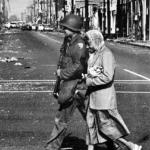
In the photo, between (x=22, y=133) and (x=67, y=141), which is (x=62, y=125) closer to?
(x=67, y=141)

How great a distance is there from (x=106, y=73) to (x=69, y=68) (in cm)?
59

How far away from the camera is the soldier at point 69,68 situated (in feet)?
24.9

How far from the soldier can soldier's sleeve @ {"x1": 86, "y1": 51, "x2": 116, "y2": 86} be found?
0.42 metres

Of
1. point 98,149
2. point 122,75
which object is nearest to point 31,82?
point 122,75

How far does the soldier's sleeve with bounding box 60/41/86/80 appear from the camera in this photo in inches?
298

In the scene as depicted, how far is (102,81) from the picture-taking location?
23.7 feet

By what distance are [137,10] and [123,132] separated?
62.1 metres

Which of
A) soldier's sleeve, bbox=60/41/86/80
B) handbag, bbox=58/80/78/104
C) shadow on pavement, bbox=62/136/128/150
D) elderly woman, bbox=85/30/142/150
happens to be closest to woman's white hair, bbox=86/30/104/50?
elderly woman, bbox=85/30/142/150

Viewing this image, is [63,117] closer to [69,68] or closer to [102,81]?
[69,68]

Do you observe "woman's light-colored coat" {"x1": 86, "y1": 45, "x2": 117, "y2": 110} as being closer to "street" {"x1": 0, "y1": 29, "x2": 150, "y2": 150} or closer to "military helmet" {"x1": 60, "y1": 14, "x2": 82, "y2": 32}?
"military helmet" {"x1": 60, "y1": 14, "x2": 82, "y2": 32}

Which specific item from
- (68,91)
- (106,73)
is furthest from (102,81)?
(68,91)

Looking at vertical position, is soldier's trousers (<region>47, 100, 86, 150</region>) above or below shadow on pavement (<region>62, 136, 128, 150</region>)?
above

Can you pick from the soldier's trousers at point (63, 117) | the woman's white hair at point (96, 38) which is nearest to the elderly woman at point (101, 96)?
the woman's white hair at point (96, 38)

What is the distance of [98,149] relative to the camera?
27.1 ft
